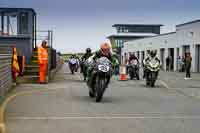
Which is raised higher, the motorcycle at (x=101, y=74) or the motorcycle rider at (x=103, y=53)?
the motorcycle rider at (x=103, y=53)

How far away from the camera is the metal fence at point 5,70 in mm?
14155

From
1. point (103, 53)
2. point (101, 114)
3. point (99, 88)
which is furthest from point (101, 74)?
point (101, 114)

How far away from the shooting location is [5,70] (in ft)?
51.8

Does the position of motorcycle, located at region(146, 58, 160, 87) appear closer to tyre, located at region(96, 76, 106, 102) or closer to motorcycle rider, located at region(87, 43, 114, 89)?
motorcycle rider, located at region(87, 43, 114, 89)

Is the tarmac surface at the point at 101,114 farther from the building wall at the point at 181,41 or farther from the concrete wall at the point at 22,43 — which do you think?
the building wall at the point at 181,41

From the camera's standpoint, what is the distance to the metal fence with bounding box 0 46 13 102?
14155 millimetres

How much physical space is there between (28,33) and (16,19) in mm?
1124

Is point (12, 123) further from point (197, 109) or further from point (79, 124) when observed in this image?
point (197, 109)

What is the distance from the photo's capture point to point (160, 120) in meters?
10.0

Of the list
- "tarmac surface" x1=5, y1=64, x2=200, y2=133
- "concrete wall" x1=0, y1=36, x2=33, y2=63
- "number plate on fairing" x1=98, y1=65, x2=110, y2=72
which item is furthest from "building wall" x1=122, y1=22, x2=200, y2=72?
"number plate on fairing" x1=98, y1=65, x2=110, y2=72

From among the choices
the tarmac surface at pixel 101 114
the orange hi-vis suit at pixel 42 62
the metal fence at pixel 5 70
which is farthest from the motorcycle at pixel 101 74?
the orange hi-vis suit at pixel 42 62

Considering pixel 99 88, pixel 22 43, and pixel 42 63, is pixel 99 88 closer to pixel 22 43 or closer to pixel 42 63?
pixel 42 63

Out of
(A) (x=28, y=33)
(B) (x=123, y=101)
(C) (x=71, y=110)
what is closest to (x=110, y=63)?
(B) (x=123, y=101)

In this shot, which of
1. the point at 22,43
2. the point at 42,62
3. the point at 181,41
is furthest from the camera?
the point at 181,41
